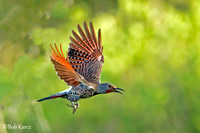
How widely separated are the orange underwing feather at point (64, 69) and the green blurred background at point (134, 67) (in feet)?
15.3

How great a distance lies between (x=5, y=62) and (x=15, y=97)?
6.01ft

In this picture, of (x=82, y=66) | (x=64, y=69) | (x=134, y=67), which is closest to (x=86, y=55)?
(x=82, y=66)

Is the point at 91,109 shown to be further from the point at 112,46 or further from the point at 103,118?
the point at 112,46

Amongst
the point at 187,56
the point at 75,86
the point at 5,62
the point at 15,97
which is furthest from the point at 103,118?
the point at 75,86

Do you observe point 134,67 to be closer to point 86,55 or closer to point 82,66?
point 86,55

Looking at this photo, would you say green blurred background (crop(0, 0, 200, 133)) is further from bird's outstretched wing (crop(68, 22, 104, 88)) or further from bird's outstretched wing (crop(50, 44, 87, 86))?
bird's outstretched wing (crop(50, 44, 87, 86))

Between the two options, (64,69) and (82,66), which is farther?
(82,66)

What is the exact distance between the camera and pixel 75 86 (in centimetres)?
601

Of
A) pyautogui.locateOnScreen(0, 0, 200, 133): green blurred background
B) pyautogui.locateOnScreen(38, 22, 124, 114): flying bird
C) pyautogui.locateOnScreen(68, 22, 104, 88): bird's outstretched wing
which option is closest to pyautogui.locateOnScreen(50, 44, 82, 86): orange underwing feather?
pyautogui.locateOnScreen(38, 22, 124, 114): flying bird

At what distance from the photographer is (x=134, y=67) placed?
1460 cm

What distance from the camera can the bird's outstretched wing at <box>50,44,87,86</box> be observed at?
5.61m

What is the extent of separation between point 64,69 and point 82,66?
3.05 feet

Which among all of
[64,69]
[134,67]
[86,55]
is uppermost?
[134,67]

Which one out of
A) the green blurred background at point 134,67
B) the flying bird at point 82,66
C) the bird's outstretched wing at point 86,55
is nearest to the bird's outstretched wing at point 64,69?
the flying bird at point 82,66
